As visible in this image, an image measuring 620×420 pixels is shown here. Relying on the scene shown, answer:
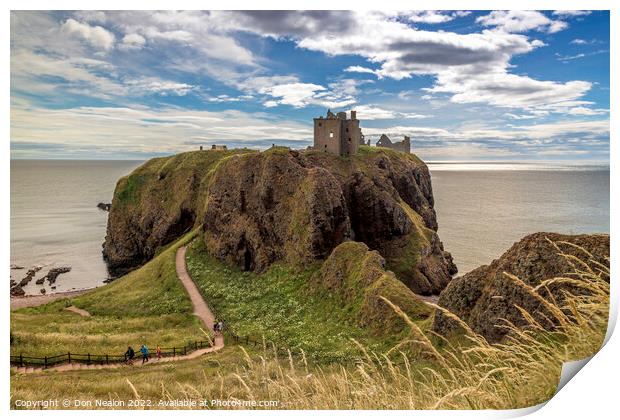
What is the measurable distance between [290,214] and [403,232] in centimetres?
2263

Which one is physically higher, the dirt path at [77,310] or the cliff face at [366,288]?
the cliff face at [366,288]

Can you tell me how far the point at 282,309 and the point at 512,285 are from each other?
1888 cm

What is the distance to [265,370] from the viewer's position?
7.25 metres

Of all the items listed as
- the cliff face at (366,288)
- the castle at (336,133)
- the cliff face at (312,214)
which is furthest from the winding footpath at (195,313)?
the castle at (336,133)

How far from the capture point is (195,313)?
31.2 metres

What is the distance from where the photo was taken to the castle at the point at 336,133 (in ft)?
186

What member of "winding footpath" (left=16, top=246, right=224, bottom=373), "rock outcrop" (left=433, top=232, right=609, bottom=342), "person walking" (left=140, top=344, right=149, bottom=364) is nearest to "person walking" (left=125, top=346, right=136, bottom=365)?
"winding footpath" (left=16, top=246, right=224, bottom=373)

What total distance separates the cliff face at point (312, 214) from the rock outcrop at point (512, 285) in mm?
19417

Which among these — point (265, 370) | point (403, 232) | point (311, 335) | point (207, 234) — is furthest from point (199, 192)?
point (265, 370)

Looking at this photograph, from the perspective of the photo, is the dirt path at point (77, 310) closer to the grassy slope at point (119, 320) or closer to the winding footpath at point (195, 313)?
the winding footpath at point (195, 313)

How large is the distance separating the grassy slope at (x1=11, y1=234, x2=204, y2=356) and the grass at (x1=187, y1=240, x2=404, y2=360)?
9.50 feet

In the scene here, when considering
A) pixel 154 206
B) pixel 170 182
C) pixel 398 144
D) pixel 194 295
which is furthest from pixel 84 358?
pixel 398 144

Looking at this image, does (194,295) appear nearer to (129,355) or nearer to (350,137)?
(129,355)
